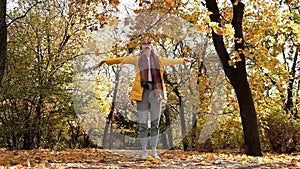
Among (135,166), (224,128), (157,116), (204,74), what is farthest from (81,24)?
(135,166)

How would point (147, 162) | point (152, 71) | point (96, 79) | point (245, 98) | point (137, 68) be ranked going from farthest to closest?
point (96, 79) < point (245, 98) < point (137, 68) < point (152, 71) < point (147, 162)

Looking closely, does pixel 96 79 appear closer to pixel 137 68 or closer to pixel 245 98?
pixel 245 98

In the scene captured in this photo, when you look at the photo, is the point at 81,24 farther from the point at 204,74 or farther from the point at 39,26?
the point at 204,74

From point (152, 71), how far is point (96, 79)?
711cm

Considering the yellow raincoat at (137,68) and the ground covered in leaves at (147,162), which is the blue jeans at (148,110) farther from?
the ground covered in leaves at (147,162)

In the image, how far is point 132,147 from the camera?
11.4 meters

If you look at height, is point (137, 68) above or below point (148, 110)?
above

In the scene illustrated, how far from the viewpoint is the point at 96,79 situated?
13.0m

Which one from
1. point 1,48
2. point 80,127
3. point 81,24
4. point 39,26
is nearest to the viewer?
point 1,48

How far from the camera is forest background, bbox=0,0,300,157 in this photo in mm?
10508

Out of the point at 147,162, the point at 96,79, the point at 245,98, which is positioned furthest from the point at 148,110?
the point at 96,79

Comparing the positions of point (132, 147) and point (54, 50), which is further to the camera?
point (54, 50)

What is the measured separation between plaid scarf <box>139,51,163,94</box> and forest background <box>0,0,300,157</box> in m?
3.09

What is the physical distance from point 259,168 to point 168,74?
990cm
